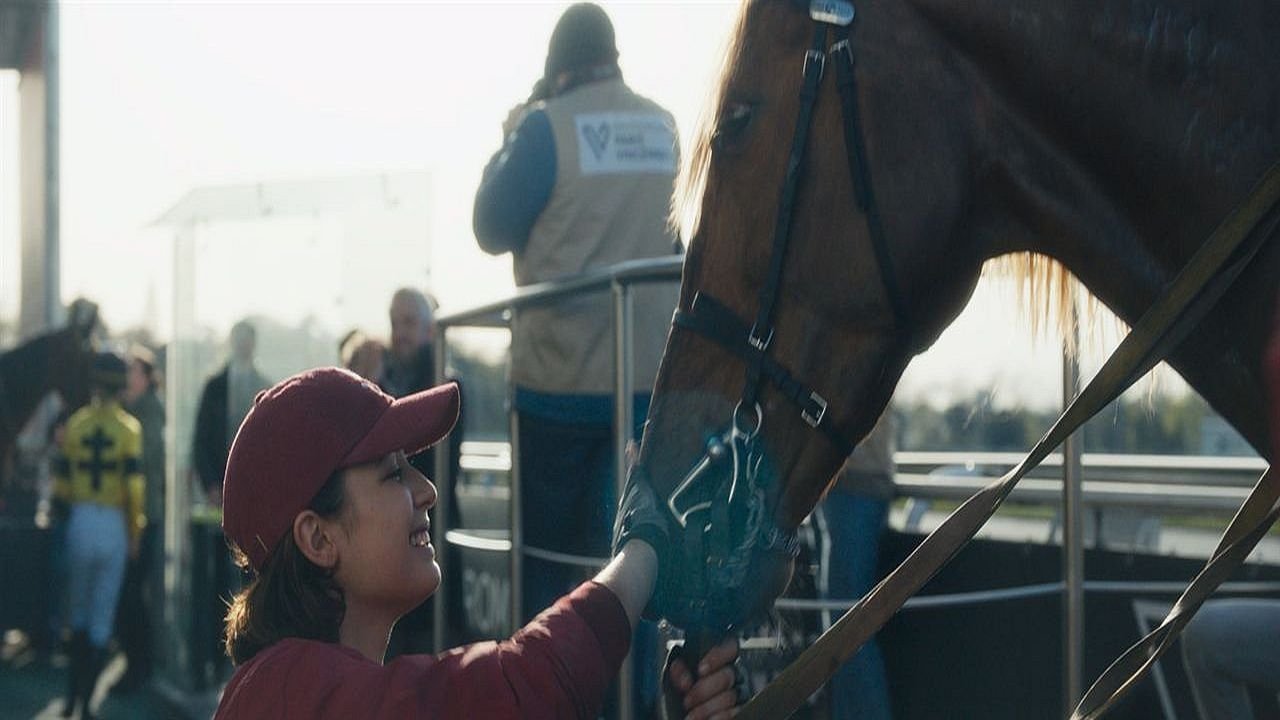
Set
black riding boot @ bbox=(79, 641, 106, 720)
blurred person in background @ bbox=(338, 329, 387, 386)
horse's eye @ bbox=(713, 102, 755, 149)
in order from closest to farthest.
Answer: horse's eye @ bbox=(713, 102, 755, 149), blurred person in background @ bbox=(338, 329, 387, 386), black riding boot @ bbox=(79, 641, 106, 720)

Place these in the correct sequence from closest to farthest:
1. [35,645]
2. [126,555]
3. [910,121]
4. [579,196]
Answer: [910,121]
[579,196]
[126,555]
[35,645]

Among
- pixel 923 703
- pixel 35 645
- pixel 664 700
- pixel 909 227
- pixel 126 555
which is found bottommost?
pixel 35 645

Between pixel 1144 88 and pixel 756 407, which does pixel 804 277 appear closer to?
pixel 756 407

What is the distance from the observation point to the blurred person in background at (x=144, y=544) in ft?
31.9

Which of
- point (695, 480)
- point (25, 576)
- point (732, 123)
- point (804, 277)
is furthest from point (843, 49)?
point (25, 576)

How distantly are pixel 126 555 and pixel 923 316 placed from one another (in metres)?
7.83

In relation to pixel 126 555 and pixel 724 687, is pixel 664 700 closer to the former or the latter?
pixel 724 687

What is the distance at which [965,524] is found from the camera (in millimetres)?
2086

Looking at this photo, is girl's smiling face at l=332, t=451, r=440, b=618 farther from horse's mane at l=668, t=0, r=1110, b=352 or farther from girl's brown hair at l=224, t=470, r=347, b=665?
horse's mane at l=668, t=0, r=1110, b=352

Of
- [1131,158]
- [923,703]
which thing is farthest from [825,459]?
[923,703]

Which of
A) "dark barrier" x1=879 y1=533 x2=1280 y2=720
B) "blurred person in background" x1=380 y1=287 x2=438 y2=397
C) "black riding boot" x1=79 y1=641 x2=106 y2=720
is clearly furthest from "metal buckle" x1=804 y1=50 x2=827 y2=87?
"black riding boot" x1=79 y1=641 x2=106 y2=720

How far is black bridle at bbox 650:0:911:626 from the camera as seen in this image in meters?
2.19

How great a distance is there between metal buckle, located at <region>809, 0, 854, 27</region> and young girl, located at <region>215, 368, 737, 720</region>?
0.75 metres

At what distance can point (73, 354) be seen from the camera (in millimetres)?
10211
